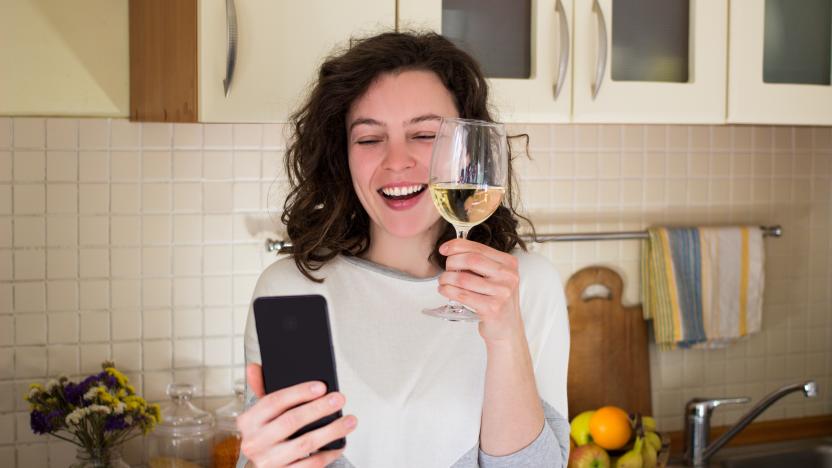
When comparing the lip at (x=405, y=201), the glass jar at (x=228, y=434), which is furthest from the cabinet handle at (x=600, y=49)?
the glass jar at (x=228, y=434)

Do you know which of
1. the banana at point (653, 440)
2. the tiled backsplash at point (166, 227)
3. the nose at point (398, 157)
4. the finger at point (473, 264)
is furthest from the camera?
the banana at point (653, 440)

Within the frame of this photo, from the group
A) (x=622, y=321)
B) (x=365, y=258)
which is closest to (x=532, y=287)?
(x=365, y=258)

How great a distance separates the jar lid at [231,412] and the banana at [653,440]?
83 centimetres

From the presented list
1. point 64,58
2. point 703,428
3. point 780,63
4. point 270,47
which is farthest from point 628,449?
point 64,58

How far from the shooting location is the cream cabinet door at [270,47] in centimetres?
150

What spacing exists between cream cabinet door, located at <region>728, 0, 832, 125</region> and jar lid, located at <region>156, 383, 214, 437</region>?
120 centimetres

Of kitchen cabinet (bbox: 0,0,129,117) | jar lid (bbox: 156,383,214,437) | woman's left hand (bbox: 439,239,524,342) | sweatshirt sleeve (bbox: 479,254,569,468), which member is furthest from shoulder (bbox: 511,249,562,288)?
kitchen cabinet (bbox: 0,0,129,117)

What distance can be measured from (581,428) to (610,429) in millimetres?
72

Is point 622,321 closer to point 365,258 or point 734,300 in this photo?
point 734,300

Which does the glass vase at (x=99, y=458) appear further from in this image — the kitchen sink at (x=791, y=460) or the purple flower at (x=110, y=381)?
the kitchen sink at (x=791, y=460)

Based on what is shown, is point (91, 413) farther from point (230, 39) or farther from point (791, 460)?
point (791, 460)

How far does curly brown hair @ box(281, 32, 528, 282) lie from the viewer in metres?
1.34

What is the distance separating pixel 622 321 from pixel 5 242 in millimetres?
1340

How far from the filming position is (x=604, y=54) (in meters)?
1.69
